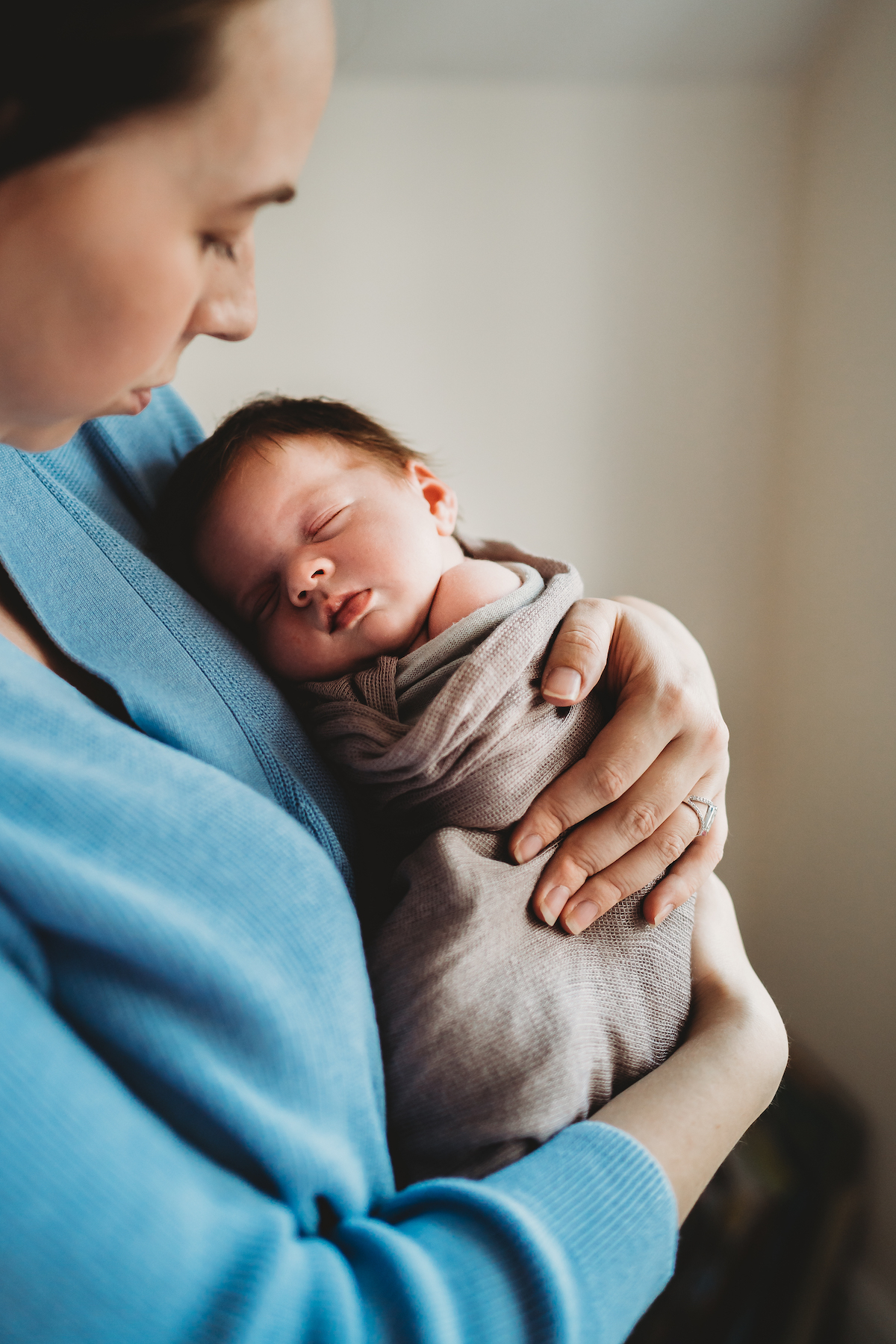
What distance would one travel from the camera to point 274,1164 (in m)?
0.51

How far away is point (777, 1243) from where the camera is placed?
154cm

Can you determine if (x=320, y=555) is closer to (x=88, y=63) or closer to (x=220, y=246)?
(x=220, y=246)

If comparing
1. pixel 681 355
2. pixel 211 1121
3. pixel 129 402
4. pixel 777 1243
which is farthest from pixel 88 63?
pixel 777 1243

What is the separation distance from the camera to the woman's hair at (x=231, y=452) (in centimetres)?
96

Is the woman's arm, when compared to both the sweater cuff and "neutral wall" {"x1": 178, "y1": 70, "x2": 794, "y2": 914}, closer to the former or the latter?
the sweater cuff

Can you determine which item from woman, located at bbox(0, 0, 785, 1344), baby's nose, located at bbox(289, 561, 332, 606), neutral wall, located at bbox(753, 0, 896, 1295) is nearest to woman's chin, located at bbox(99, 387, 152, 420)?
woman, located at bbox(0, 0, 785, 1344)

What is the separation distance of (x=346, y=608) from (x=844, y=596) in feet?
3.69

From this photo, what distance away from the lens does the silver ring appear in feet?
2.74

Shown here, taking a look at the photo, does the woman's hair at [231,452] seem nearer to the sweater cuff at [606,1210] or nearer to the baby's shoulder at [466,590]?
the baby's shoulder at [466,590]

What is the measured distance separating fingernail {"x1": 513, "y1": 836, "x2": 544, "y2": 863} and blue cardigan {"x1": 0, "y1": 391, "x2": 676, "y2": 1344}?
19cm

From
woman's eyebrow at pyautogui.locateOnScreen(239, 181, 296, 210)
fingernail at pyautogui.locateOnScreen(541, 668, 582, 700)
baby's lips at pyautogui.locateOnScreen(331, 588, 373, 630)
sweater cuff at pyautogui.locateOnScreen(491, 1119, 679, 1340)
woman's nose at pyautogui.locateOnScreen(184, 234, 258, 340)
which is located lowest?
sweater cuff at pyautogui.locateOnScreen(491, 1119, 679, 1340)

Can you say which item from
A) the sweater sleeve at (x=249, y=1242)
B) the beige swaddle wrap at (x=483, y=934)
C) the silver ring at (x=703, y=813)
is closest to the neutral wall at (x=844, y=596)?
the silver ring at (x=703, y=813)

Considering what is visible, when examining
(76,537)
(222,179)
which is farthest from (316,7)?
(76,537)

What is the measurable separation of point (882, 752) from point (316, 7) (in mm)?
1436
